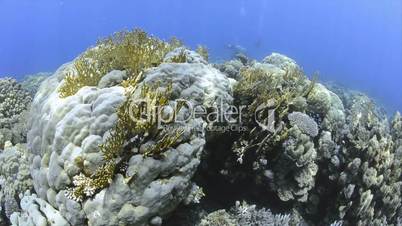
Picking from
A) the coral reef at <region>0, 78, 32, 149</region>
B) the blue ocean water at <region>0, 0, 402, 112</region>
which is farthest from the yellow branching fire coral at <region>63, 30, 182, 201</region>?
the blue ocean water at <region>0, 0, 402, 112</region>

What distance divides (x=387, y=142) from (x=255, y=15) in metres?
136

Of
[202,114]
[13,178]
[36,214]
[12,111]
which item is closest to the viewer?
[36,214]

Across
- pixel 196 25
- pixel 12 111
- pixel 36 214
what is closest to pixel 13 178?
pixel 36 214

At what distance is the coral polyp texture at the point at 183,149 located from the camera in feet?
15.5

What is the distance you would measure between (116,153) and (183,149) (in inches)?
31.9

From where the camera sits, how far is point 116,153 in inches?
184

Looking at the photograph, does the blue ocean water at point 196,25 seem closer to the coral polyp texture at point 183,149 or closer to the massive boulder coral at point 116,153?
the coral polyp texture at point 183,149

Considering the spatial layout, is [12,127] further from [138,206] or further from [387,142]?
[387,142]

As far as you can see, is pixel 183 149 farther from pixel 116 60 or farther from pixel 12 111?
pixel 12 111

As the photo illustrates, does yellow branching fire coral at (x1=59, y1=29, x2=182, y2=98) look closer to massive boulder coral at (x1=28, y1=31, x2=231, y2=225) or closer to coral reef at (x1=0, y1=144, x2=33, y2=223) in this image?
massive boulder coral at (x1=28, y1=31, x2=231, y2=225)

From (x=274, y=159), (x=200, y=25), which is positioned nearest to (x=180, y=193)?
(x=274, y=159)

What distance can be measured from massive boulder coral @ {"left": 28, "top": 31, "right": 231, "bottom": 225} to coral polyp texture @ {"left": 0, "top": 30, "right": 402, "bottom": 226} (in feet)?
0.05

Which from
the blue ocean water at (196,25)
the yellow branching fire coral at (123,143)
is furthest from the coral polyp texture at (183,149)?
the blue ocean water at (196,25)

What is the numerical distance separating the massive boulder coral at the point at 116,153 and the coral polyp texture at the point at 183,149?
16 mm
